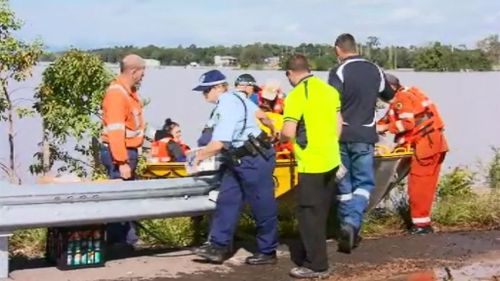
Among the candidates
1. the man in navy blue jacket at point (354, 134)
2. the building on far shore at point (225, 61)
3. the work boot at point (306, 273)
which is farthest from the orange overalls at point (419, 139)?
the building on far shore at point (225, 61)

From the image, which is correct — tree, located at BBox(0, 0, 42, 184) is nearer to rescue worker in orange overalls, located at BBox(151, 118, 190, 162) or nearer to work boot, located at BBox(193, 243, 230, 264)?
rescue worker in orange overalls, located at BBox(151, 118, 190, 162)

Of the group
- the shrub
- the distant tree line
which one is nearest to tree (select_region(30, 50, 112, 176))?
the distant tree line

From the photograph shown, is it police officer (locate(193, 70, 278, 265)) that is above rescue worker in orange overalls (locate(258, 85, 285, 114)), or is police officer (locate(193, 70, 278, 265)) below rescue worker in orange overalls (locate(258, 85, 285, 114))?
below

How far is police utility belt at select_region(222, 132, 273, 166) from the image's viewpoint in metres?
8.00

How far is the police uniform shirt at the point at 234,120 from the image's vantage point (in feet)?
25.9

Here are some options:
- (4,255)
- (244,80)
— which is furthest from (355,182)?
(4,255)

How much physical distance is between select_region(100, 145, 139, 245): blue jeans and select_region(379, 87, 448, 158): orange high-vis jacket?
2923 mm

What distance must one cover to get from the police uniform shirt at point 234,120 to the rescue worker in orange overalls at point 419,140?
211cm

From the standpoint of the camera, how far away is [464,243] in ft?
31.2

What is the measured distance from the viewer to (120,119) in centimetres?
802

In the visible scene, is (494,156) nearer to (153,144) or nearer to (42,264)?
(153,144)

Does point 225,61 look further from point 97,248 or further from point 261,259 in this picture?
point 97,248

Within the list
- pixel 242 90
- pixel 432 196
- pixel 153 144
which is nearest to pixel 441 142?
pixel 432 196

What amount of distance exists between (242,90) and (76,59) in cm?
199
